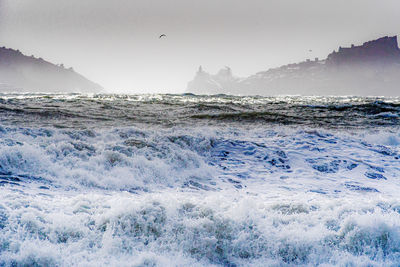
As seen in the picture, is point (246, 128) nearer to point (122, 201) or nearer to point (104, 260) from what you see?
point (122, 201)

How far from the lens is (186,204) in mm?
4449

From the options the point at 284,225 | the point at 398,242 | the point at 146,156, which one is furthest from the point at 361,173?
the point at 146,156

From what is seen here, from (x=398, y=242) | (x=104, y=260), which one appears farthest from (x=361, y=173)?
(x=104, y=260)

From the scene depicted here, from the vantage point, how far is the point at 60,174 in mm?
6066

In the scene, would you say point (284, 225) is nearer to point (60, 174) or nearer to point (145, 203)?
point (145, 203)

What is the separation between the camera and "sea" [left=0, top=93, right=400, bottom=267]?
3.61m

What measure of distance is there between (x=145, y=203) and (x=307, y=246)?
7.73 ft

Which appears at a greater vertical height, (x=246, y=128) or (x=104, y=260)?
(x=246, y=128)

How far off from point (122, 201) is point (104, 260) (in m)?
1.09

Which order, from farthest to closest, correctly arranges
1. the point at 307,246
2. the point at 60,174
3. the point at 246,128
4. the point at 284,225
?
the point at 246,128
the point at 60,174
the point at 284,225
the point at 307,246

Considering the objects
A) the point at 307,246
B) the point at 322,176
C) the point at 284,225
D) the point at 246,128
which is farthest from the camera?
the point at 246,128

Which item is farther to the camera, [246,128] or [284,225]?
[246,128]

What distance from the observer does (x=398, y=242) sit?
158 inches

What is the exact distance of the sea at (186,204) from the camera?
3.61 meters
